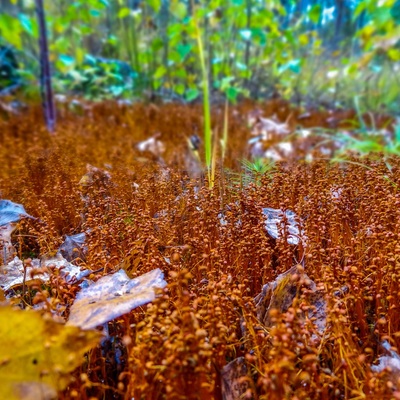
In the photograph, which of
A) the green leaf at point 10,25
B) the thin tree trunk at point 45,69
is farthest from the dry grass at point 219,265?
the green leaf at point 10,25

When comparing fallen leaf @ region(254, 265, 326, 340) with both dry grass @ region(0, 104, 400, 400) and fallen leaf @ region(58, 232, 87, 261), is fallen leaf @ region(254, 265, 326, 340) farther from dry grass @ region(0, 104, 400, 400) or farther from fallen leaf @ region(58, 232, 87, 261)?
fallen leaf @ region(58, 232, 87, 261)

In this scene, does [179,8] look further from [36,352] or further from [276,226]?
[36,352]

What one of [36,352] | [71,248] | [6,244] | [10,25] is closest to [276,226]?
[71,248]

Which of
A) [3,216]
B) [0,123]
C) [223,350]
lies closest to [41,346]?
[223,350]

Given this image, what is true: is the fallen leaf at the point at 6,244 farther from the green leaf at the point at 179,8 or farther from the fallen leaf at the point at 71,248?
the green leaf at the point at 179,8

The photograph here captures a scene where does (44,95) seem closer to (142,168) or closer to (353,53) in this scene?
(142,168)
